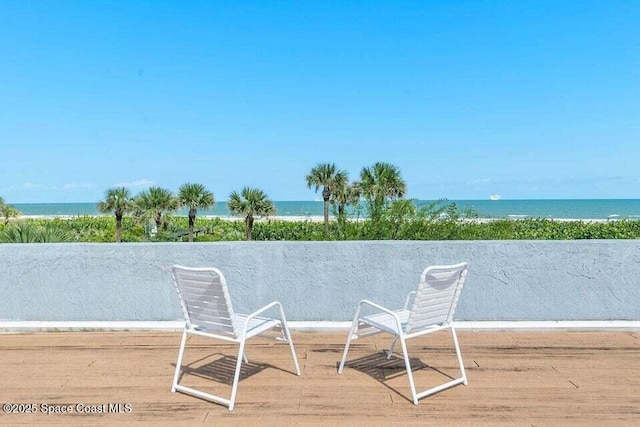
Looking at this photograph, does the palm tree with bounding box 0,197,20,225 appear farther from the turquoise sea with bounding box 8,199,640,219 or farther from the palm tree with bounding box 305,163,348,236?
the palm tree with bounding box 305,163,348,236

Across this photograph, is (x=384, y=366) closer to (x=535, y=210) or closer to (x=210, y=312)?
(x=210, y=312)

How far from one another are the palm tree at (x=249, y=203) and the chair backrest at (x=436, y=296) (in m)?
26.2

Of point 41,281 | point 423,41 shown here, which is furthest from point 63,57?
point 41,281

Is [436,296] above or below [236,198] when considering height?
below

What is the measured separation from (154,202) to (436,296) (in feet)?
103

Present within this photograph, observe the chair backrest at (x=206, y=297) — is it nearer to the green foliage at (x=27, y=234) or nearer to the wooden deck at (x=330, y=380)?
the wooden deck at (x=330, y=380)

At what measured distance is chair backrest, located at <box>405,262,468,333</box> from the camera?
2.38m

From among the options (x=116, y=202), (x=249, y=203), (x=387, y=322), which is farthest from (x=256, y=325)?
(x=116, y=202)

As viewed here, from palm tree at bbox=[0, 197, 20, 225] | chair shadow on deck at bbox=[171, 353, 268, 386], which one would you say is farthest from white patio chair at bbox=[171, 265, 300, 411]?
palm tree at bbox=[0, 197, 20, 225]

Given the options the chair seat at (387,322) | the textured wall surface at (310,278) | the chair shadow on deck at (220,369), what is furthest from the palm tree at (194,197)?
the chair seat at (387,322)

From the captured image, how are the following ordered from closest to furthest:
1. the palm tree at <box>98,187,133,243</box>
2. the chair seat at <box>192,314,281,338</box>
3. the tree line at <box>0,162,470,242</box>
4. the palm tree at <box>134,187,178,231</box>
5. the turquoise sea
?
1. the chair seat at <box>192,314,281,338</box>
2. the tree line at <box>0,162,470,242</box>
3. the palm tree at <box>98,187,133,243</box>
4. the palm tree at <box>134,187,178,231</box>
5. the turquoise sea

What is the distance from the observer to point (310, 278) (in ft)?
12.7

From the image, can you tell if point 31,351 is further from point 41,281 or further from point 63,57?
point 63,57

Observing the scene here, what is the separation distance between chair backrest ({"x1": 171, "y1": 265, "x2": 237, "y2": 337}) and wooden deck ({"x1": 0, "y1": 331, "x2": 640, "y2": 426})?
417mm
